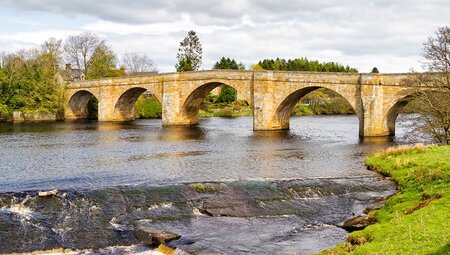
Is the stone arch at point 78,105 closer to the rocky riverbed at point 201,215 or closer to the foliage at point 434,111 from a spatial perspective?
the foliage at point 434,111

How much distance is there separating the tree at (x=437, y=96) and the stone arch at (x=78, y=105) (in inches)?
2273

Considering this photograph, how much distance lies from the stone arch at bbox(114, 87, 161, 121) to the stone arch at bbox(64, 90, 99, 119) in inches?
296

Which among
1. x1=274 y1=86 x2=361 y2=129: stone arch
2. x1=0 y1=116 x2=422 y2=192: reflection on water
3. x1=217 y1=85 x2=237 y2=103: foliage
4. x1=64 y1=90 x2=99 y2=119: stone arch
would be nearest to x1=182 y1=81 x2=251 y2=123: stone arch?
x1=0 y1=116 x2=422 y2=192: reflection on water

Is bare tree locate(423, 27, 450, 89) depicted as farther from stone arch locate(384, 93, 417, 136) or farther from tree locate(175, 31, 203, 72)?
tree locate(175, 31, 203, 72)

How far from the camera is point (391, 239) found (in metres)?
15.4

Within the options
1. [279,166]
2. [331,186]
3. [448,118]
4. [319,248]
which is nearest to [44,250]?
[319,248]

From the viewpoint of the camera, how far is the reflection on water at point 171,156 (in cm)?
2811

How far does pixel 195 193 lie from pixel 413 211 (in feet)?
33.9

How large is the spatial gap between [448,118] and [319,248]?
23.2 m

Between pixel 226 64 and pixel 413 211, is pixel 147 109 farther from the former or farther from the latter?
pixel 413 211

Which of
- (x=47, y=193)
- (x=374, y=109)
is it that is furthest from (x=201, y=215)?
(x=374, y=109)

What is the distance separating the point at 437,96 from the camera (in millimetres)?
37562

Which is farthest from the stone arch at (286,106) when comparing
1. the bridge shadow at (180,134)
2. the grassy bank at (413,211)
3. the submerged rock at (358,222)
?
the submerged rock at (358,222)

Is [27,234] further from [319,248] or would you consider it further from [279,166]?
[279,166]
